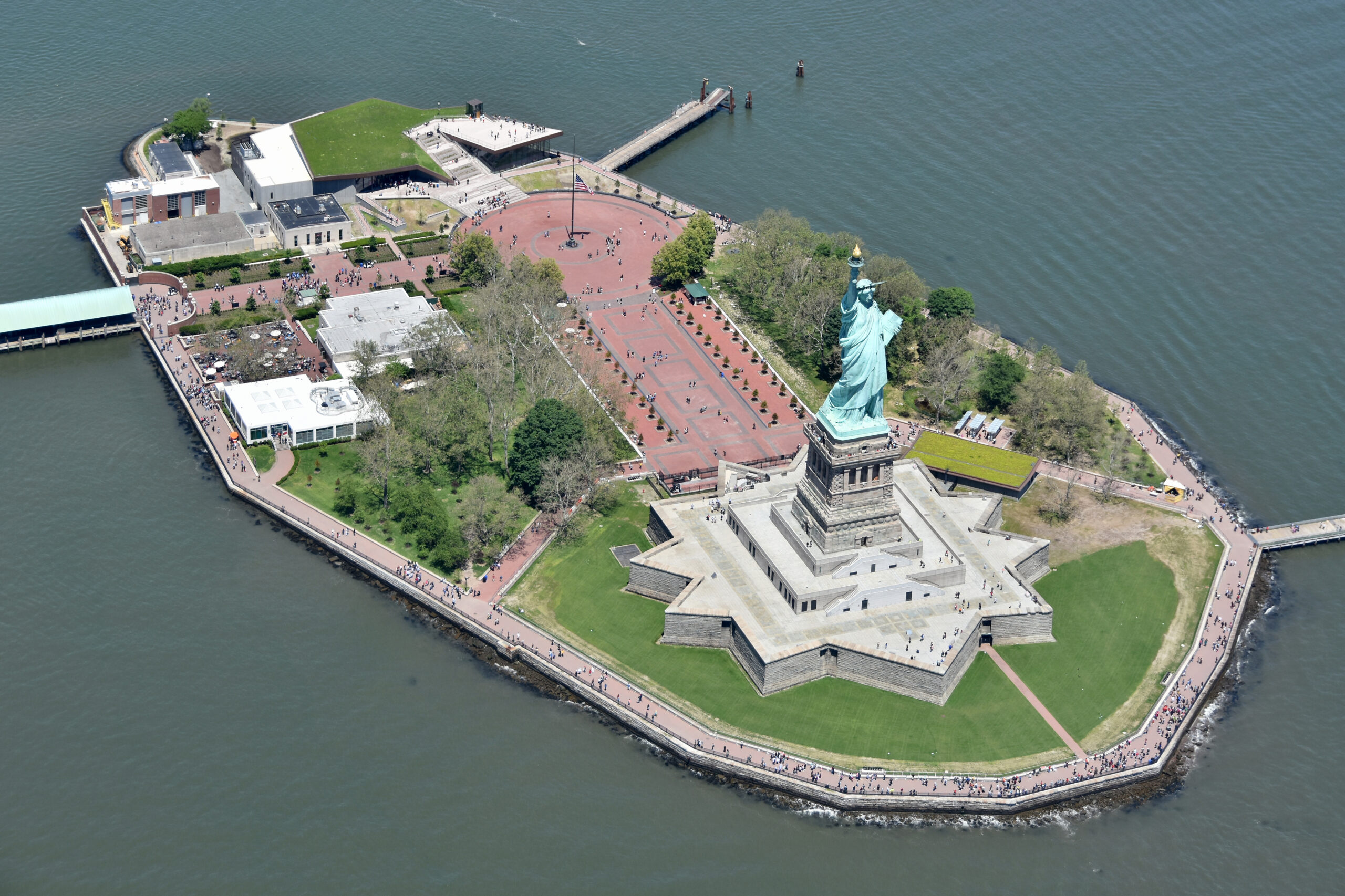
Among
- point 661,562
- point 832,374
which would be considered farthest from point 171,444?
point 832,374

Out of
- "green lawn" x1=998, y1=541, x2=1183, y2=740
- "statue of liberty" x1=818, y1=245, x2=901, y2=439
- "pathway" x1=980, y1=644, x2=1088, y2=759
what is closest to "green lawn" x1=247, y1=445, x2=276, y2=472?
"statue of liberty" x1=818, y1=245, x2=901, y2=439

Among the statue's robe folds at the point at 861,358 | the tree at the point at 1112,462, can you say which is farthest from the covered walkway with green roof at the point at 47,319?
the tree at the point at 1112,462

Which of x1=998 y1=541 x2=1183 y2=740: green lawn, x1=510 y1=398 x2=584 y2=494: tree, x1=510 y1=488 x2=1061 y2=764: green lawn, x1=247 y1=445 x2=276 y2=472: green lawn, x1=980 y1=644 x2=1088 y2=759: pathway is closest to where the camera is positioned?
x1=510 y1=488 x2=1061 y2=764: green lawn

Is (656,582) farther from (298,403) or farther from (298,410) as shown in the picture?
(298,403)

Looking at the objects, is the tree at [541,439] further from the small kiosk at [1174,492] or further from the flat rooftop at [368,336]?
the small kiosk at [1174,492]

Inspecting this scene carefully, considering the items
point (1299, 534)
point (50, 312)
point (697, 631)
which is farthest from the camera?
point (50, 312)

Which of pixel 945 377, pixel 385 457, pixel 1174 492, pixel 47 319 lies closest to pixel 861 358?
pixel 945 377

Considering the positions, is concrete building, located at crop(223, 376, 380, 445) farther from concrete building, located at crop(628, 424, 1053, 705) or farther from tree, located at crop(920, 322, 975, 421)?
tree, located at crop(920, 322, 975, 421)

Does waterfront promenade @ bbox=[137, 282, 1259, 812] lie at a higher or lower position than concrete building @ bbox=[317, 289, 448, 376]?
lower
